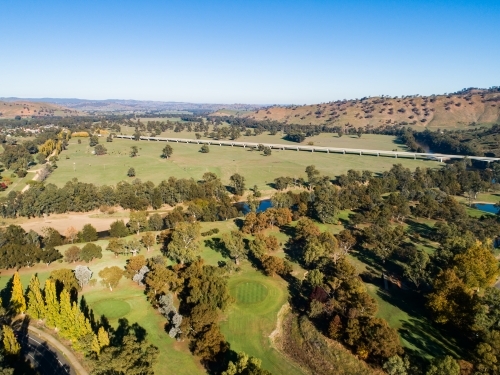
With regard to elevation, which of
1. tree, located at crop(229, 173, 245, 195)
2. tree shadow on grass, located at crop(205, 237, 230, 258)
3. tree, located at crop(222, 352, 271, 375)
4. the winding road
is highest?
tree, located at crop(229, 173, 245, 195)

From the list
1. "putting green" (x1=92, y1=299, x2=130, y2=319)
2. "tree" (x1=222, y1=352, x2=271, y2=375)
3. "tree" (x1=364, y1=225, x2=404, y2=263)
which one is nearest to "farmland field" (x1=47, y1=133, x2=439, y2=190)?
"tree" (x1=364, y1=225, x2=404, y2=263)

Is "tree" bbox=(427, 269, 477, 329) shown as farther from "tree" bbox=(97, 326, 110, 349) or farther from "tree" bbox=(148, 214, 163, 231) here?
"tree" bbox=(148, 214, 163, 231)

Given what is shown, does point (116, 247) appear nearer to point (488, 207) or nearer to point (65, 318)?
point (65, 318)

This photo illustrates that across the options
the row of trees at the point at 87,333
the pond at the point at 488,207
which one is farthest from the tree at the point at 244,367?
the pond at the point at 488,207

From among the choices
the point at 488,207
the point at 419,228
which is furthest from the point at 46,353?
the point at 488,207

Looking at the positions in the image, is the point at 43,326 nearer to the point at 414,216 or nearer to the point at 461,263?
the point at 461,263

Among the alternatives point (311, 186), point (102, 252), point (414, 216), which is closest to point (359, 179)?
point (311, 186)
